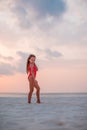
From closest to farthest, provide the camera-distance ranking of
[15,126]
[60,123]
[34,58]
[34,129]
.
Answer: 1. [34,129]
2. [15,126]
3. [60,123]
4. [34,58]

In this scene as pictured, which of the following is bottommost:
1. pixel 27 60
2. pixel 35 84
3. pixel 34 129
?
pixel 34 129

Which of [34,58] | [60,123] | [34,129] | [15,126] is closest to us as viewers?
[34,129]

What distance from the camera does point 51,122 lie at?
6457 millimetres

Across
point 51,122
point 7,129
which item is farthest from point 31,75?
point 7,129

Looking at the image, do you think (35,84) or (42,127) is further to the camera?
(35,84)

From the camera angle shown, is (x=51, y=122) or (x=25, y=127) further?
→ (x=51, y=122)

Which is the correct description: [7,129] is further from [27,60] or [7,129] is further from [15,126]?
[27,60]

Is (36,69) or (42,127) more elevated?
(36,69)

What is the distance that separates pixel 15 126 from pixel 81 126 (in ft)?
Result: 3.96

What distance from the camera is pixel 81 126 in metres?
5.82

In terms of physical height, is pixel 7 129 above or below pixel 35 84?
below

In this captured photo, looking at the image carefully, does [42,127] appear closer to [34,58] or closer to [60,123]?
[60,123]

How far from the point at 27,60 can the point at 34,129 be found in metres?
7.67

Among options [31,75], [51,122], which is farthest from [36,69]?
[51,122]
